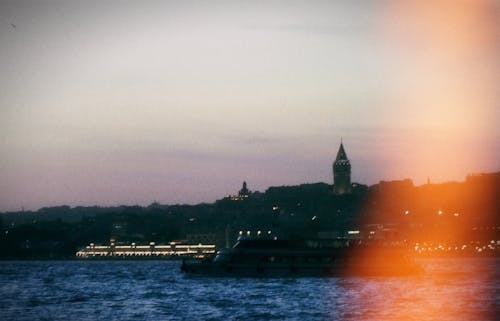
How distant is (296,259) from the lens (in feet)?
313

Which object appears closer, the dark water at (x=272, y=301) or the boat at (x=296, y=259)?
the dark water at (x=272, y=301)

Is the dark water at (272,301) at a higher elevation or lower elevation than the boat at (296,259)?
lower

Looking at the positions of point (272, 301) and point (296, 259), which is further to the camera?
point (296, 259)

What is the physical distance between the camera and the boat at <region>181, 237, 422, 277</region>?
3706 inches

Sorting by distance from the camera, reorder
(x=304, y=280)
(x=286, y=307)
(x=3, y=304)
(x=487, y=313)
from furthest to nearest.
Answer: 1. (x=304, y=280)
2. (x=3, y=304)
3. (x=286, y=307)
4. (x=487, y=313)

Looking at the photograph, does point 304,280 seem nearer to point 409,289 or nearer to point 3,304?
point 409,289

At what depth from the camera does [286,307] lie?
195ft

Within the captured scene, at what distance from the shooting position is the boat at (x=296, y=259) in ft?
309

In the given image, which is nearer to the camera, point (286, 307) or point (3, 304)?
point (286, 307)

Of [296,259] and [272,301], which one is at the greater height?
[296,259]

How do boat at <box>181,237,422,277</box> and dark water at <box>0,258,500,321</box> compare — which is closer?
dark water at <box>0,258,500,321</box>

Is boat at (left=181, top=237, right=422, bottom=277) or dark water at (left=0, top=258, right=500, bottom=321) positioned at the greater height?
boat at (left=181, top=237, right=422, bottom=277)

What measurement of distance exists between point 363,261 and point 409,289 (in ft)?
61.1

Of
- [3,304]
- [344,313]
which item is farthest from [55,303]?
[344,313]
